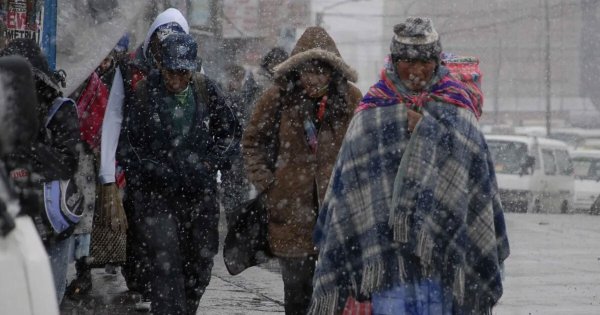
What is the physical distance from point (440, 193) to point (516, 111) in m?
83.5

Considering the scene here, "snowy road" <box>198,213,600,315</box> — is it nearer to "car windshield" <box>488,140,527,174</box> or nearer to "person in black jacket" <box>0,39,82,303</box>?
"person in black jacket" <box>0,39,82,303</box>

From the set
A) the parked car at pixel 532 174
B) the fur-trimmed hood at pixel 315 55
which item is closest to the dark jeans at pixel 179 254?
the fur-trimmed hood at pixel 315 55

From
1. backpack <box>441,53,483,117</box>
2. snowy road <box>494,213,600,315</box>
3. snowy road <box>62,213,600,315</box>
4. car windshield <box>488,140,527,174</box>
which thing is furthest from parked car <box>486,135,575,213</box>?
backpack <box>441,53,483,117</box>

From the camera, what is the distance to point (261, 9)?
23656 millimetres

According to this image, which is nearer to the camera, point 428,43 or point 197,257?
point 428,43

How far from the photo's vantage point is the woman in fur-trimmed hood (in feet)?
19.9

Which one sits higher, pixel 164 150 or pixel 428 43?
pixel 428 43

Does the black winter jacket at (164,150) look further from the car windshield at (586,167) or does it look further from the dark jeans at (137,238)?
the car windshield at (586,167)

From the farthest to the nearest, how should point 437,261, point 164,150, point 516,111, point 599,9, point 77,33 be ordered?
1. point 516,111
2. point 599,9
3. point 77,33
4. point 164,150
5. point 437,261

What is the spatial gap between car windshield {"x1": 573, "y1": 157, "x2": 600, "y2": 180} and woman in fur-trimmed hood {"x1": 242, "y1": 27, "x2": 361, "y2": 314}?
2463cm

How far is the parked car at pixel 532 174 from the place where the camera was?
2525cm

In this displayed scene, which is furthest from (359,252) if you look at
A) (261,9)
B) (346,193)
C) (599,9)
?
(599,9)

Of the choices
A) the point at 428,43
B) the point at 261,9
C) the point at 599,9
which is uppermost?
the point at 599,9

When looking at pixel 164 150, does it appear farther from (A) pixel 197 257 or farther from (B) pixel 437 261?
(B) pixel 437 261
